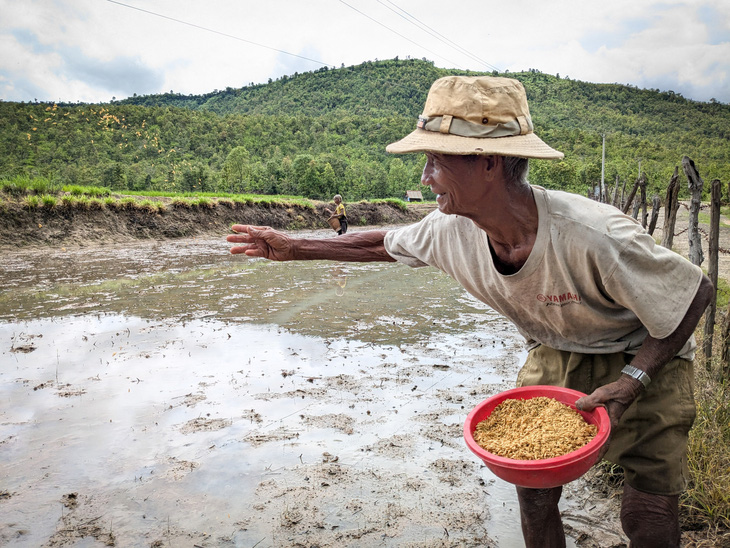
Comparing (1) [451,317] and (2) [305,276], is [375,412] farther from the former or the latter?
(2) [305,276]

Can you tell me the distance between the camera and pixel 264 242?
2334mm

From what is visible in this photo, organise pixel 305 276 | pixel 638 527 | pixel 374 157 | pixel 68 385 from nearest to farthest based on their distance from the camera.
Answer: pixel 638 527, pixel 68 385, pixel 305 276, pixel 374 157

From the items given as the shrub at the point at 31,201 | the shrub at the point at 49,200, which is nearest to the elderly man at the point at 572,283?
the shrub at the point at 31,201

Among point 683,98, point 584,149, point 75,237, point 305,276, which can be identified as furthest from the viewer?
point 683,98

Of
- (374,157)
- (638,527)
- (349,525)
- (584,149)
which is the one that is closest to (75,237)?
(349,525)

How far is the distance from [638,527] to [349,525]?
1228mm

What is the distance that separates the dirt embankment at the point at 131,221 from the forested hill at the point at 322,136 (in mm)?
7890

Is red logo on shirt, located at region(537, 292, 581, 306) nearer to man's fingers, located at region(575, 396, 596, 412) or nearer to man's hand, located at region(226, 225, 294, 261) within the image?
man's fingers, located at region(575, 396, 596, 412)

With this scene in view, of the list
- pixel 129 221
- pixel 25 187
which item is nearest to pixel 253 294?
pixel 25 187

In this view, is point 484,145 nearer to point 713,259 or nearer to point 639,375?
point 639,375

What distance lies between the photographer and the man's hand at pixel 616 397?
1572 millimetres

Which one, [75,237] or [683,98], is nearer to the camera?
[75,237]

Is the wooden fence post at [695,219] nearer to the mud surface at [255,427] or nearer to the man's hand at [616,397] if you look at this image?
the mud surface at [255,427]

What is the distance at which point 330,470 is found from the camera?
2865 millimetres
